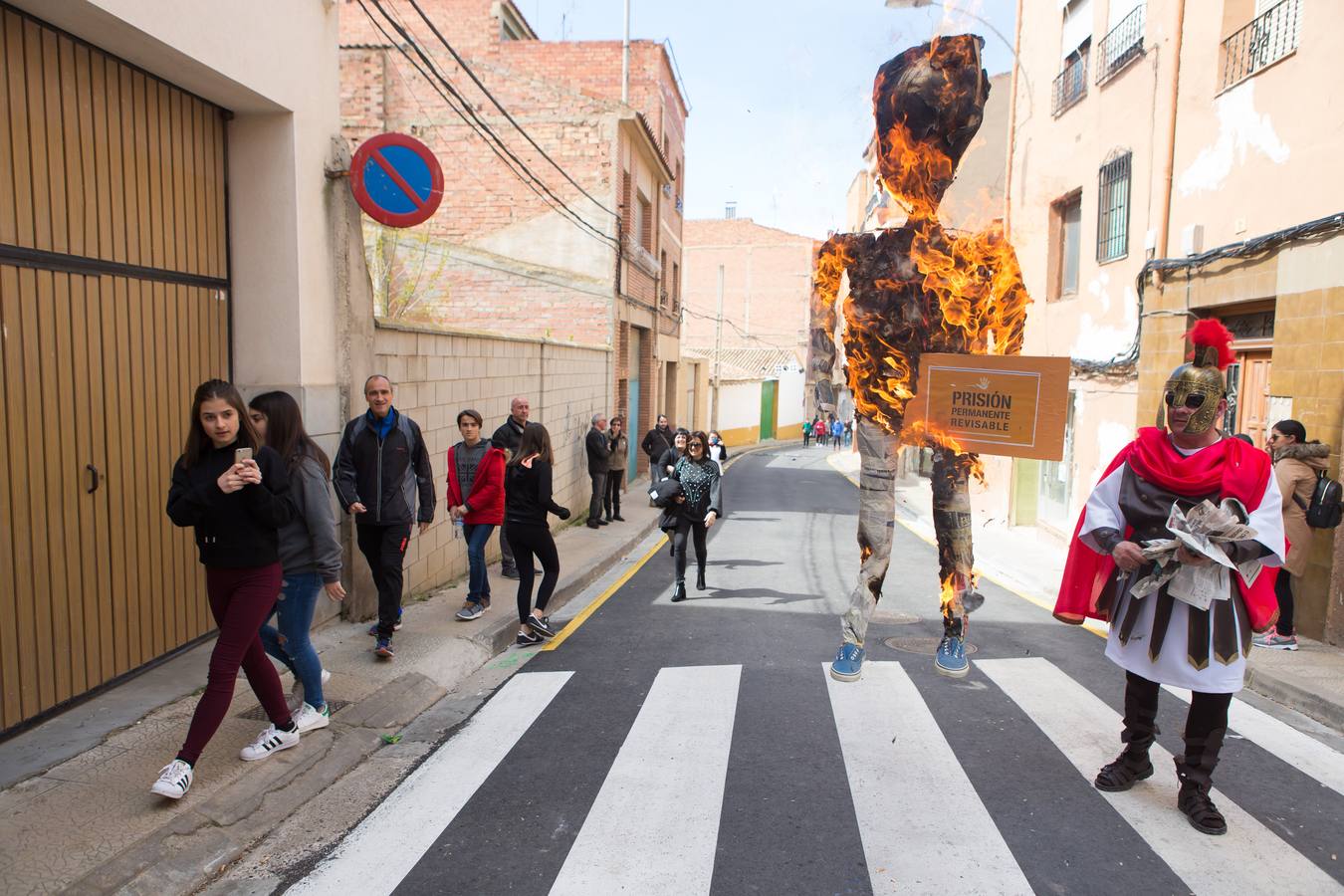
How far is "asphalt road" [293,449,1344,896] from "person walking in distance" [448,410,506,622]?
105 cm

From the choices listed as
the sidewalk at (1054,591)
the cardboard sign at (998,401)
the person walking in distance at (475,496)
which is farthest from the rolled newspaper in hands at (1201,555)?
the person walking in distance at (475,496)

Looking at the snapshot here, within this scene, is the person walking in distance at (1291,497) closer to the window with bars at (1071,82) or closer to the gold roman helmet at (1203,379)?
the gold roman helmet at (1203,379)

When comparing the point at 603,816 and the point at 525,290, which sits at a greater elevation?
the point at 525,290

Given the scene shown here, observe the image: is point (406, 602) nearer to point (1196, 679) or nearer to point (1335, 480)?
point (1196, 679)

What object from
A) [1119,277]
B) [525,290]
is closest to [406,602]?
[1119,277]

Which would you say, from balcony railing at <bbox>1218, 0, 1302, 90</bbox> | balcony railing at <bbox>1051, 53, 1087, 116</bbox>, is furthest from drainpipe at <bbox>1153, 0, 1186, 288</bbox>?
balcony railing at <bbox>1051, 53, 1087, 116</bbox>

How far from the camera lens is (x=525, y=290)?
18.3 m

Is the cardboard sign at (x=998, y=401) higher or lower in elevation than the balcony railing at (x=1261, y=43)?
lower

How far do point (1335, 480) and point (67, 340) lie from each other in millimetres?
8694

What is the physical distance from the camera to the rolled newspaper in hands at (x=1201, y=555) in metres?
3.55

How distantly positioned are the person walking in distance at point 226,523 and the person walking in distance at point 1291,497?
23.1 ft

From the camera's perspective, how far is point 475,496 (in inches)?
278

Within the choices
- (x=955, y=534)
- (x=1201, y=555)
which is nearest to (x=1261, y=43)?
(x=955, y=534)

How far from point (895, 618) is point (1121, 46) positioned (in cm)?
913
